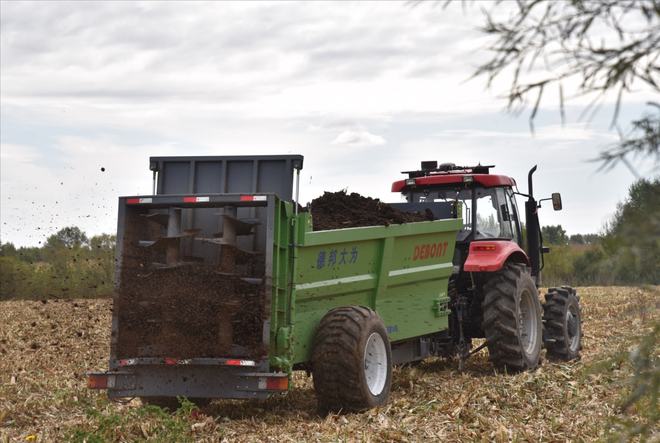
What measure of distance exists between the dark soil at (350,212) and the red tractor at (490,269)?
3.80ft

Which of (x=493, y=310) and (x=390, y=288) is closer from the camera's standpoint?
(x=390, y=288)

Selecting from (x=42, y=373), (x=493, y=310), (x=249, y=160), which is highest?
(x=249, y=160)

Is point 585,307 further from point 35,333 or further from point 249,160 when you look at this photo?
point 249,160

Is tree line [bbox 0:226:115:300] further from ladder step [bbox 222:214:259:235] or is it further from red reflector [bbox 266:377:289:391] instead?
red reflector [bbox 266:377:289:391]

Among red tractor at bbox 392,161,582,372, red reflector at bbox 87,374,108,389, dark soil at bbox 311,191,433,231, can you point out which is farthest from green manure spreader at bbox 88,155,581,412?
red tractor at bbox 392,161,582,372

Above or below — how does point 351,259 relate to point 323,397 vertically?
above

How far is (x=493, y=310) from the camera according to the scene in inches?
411

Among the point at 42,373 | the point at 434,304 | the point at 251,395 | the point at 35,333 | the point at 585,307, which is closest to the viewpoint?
the point at 251,395

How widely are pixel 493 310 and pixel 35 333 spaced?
9048mm

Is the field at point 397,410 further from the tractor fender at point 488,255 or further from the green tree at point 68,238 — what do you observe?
the green tree at point 68,238

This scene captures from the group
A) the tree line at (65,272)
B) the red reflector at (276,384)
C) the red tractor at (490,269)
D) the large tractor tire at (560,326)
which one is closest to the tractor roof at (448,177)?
the red tractor at (490,269)

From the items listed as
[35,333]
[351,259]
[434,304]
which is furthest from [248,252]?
[35,333]

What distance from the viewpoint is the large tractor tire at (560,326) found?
11.8 meters

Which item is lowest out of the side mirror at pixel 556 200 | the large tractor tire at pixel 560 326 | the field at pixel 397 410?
the field at pixel 397 410
